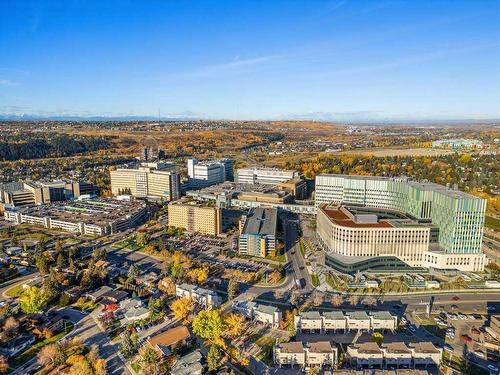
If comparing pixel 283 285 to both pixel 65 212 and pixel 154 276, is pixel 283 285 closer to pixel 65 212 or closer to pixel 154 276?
pixel 154 276

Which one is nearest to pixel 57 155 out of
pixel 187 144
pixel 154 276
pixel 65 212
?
pixel 187 144

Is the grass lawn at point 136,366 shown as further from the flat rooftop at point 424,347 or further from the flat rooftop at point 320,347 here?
the flat rooftop at point 424,347

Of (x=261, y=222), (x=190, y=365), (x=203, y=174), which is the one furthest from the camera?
(x=203, y=174)

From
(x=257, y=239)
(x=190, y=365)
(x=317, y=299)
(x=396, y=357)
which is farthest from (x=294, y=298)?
(x=257, y=239)

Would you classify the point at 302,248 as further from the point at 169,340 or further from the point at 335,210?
the point at 169,340

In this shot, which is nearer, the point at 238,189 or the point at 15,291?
the point at 15,291

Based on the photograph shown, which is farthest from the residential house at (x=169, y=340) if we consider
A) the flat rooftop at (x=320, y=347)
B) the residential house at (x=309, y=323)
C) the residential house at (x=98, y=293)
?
the residential house at (x=98, y=293)
